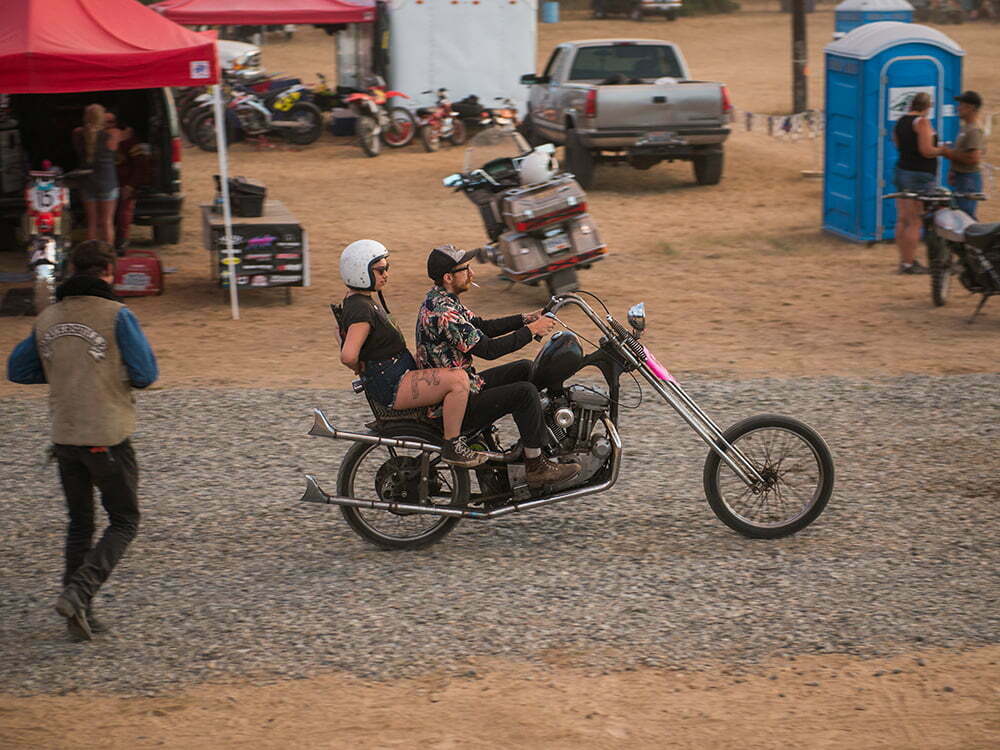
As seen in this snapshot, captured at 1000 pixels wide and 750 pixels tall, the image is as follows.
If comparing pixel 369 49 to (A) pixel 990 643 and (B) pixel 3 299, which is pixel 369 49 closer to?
(B) pixel 3 299

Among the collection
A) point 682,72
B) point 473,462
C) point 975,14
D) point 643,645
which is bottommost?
point 643,645

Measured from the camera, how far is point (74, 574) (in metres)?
5.24

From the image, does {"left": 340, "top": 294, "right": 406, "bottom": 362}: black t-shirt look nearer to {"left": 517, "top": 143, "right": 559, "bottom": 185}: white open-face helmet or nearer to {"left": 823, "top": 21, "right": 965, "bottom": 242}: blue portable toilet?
{"left": 517, "top": 143, "right": 559, "bottom": 185}: white open-face helmet

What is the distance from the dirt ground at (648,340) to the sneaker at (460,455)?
1.23 metres

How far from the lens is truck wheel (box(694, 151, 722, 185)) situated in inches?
705

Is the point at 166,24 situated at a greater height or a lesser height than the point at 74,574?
greater

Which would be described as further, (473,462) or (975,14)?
(975,14)

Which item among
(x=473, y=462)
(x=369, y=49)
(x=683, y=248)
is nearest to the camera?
(x=473, y=462)

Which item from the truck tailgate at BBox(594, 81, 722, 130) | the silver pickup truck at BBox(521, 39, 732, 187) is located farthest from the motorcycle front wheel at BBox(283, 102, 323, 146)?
the truck tailgate at BBox(594, 81, 722, 130)

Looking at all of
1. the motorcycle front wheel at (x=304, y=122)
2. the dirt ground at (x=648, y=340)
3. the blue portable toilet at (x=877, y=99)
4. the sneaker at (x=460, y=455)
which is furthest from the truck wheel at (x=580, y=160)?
the sneaker at (x=460, y=455)

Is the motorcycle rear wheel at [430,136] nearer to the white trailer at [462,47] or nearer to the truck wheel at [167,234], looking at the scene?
the white trailer at [462,47]

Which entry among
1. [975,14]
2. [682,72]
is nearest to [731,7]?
[975,14]

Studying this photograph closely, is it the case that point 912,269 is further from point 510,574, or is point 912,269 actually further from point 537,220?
point 510,574

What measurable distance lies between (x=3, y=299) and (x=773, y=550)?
8.62 meters
